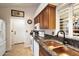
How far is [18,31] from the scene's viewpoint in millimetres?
1976

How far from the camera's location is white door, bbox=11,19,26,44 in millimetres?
1944

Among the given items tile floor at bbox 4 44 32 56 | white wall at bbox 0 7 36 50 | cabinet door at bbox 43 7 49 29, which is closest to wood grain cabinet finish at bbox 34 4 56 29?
cabinet door at bbox 43 7 49 29

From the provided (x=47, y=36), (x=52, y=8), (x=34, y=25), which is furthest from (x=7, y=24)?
(x=47, y=36)

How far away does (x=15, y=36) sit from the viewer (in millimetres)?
1985

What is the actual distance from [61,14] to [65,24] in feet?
0.62

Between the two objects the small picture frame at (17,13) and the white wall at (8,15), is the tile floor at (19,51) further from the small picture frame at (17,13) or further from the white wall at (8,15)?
the small picture frame at (17,13)

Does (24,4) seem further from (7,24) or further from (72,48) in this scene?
(72,48)

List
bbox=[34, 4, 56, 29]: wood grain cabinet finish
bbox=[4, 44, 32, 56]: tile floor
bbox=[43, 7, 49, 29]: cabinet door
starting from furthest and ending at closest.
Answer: bbox=[43, 7, 49, 29]: cabinet door → bbox=[34, 4, 56, 29]: wood grain cabinet finish → bbox=[4, 44, 32, 56]: tile floor

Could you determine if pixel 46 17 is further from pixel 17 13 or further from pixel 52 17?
pixel 17 13

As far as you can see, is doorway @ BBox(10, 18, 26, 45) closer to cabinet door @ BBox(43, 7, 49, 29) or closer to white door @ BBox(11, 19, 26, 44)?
white door @ BBox(11, 19, 26, 44)

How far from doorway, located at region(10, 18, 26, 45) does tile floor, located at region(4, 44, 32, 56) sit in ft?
0.30

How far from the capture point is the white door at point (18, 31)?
6.38 feet

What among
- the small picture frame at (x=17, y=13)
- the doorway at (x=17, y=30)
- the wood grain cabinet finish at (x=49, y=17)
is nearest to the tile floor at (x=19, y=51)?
the doorway at (x=17, y=30)

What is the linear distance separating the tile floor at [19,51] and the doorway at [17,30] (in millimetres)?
91
